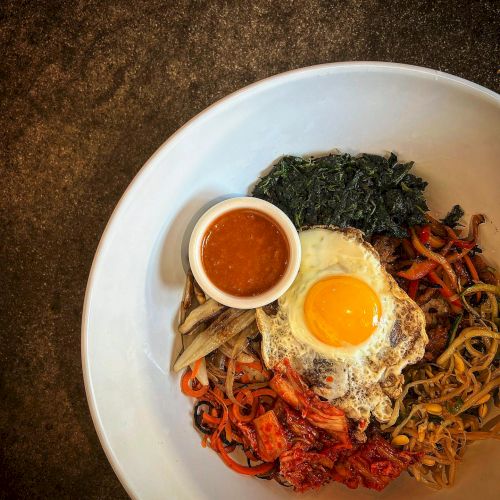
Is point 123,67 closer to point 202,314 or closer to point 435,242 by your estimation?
point 202,314

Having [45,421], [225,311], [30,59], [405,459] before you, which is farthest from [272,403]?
[30,59]

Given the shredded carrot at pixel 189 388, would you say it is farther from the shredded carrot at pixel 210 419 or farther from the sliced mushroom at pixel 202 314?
the sliced mushroom at pixel 202 314

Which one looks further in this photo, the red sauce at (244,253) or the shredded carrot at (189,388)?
the shredded carrot at (189,388)

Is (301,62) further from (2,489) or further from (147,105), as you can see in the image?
(2,489)

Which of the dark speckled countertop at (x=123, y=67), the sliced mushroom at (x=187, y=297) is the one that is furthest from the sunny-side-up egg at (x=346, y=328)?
the dark speckled countertop at (x=123, y=67)

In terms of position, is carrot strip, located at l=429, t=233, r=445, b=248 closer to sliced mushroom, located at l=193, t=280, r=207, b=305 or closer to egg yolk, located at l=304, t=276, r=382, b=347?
egg yolk, located at l=304, t=276, r=382, b=347

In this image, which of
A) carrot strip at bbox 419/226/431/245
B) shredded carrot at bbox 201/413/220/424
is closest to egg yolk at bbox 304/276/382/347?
carrot strip at bbox 419/226/431/245

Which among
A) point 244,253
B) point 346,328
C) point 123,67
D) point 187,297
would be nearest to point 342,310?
point 346,328
